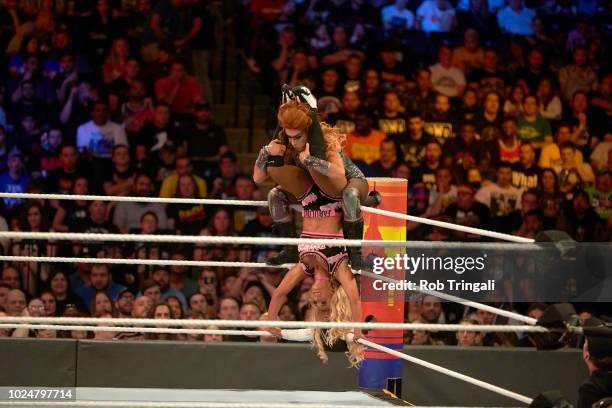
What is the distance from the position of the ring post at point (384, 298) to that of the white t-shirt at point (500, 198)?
7.61 feet

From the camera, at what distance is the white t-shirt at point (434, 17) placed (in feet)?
24.6

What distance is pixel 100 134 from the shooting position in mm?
6145

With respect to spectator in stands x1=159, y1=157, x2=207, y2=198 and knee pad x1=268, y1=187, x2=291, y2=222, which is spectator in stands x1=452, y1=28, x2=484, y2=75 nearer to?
spectator in stands x1=159, y1=157, x2=207, y2=198

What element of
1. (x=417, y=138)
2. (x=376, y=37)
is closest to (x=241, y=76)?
(x=376, y=37)

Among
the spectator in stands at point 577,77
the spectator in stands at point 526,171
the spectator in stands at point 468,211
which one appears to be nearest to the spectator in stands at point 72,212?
the spectator in stands at point 468,211

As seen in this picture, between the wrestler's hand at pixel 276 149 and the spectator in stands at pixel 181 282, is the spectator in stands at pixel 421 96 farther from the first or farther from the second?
the wrestler's hand at pixel 276 149

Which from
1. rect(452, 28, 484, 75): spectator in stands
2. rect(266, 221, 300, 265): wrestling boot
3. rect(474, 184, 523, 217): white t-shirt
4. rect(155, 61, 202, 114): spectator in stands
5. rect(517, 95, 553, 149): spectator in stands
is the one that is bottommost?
rect(266, 221, 300, 265): wrestling boot

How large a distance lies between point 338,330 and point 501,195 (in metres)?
2.78

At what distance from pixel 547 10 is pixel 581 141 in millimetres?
1599

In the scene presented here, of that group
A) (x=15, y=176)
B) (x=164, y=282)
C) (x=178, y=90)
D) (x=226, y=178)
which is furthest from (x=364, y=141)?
(x=15, y=176)

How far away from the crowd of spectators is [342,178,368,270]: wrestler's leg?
5.02 ft

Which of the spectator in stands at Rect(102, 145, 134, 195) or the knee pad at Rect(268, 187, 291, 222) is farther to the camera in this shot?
the spectator in stands at Rect(102, 145, 134, 195)

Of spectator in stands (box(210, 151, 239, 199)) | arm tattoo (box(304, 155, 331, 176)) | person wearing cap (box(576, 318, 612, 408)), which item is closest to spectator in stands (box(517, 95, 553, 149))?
spectator in stands (box(210, 151, 239, 199))

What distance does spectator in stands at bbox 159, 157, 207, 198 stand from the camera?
19.3 ft
